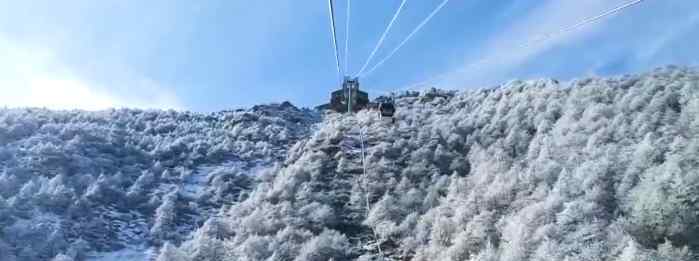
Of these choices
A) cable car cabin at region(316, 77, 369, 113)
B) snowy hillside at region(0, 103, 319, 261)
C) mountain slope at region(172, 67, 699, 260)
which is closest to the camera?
cable car cabin at region(316, 77, 369, 113)

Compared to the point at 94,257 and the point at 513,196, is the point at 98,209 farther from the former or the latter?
the point at 513,196

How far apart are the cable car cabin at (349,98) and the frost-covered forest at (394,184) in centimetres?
807

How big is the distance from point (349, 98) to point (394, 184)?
17094 mm

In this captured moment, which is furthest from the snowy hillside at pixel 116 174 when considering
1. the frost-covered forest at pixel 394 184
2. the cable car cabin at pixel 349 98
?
the cable car cabin at pixel 349 98

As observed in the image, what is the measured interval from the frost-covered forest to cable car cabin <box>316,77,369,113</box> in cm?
807

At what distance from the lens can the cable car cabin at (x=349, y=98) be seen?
23.2 m

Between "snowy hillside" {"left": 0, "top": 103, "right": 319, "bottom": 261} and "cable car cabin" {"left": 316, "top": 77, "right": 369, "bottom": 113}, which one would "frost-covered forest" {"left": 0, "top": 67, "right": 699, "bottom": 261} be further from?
"cable car cabin" {"left": 316, "top": 77, "right": 369, "bottom": 113}

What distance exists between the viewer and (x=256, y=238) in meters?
32.3

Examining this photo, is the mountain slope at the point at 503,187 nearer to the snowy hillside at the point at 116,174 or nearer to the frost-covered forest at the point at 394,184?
the frost-covered forest at the point at 394,184

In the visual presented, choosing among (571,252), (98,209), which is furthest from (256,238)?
(571,252)

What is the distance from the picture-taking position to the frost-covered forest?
27.0 m

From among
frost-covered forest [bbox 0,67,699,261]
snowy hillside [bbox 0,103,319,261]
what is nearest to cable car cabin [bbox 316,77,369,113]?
frost-covered forest [bbox 0,67,699,261]

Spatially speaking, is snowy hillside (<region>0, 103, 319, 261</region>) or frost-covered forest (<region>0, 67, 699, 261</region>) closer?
frost-covered forest (<region>0, 67, 699, 261</region>)

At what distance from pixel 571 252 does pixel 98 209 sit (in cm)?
2402
